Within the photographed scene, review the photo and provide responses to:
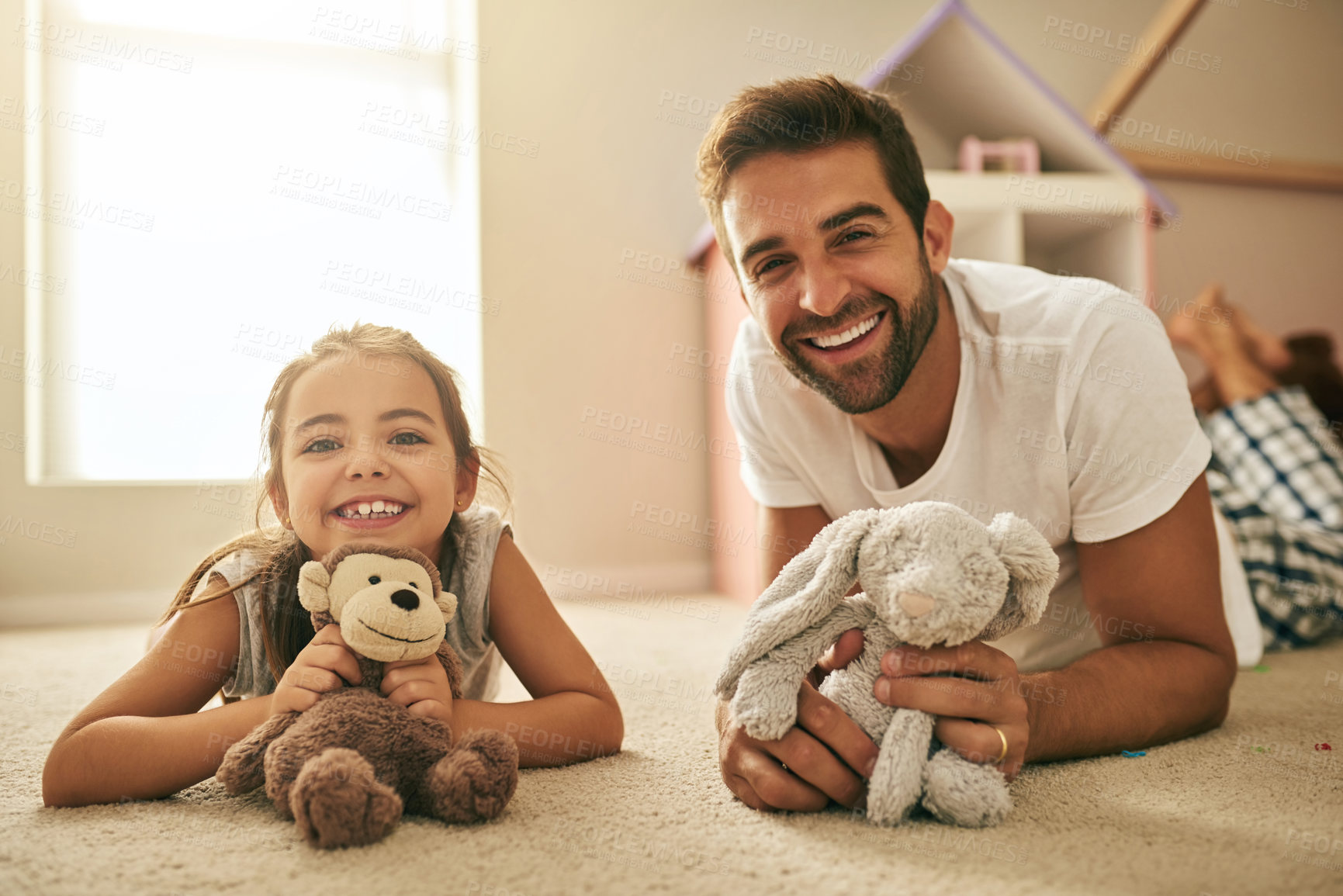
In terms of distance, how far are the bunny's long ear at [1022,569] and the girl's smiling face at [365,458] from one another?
0.49 meters

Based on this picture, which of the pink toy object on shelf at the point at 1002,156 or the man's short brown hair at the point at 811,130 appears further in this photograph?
the pink toy object on shelf at the point at 1002,156

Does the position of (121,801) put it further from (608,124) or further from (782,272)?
(608,124)

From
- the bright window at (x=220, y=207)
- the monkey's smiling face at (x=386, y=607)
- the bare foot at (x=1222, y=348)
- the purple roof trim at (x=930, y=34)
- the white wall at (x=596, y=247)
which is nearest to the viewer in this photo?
the monkey's smiling face at (x=386, y=607)

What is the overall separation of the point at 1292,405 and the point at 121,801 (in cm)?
215

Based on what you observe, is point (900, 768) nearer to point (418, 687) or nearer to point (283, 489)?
point (418, 687)

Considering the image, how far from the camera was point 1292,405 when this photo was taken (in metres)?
1.85

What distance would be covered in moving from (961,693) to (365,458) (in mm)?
538

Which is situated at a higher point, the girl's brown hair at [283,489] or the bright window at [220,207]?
the bright window at [220,207]

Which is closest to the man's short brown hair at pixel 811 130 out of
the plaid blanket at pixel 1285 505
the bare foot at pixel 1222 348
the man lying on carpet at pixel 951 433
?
the man lying on carpet at pixel 951 433

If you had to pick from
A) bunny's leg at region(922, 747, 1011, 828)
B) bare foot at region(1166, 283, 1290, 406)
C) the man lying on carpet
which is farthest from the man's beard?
bare foot at region(1166, 283, 1290, 406)

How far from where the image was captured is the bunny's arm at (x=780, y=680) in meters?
0.63

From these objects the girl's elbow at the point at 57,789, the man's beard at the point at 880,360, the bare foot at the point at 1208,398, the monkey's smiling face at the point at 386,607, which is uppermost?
the man's beard at the point at 880,360

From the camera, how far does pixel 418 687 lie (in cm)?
69

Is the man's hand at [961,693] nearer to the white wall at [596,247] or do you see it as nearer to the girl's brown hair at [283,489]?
the girl's brown hair at [283,489]
